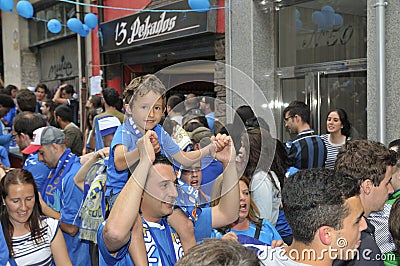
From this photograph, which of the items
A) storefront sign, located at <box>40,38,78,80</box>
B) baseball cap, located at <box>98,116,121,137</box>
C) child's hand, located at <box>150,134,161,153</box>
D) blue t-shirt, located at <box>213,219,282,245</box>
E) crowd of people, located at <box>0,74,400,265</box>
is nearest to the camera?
crowd of people, located at <box>0,74,400,265</box>

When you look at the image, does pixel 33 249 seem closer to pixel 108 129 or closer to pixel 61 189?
pixel 61 189

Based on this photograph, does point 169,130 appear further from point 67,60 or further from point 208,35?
point 67,60

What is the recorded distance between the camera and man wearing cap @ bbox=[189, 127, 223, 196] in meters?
2.50

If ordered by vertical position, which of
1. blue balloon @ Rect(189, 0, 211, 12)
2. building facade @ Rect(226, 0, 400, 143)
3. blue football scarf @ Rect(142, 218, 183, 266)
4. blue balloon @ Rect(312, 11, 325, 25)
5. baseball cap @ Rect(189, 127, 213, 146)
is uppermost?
blue balloon @ Rect(189, 0, 211, 12)

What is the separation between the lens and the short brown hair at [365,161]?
8.85 feet

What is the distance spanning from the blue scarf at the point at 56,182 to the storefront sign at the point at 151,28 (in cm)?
384

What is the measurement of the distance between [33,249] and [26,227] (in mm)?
151

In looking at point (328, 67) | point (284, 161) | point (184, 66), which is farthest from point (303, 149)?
point (184, 66)

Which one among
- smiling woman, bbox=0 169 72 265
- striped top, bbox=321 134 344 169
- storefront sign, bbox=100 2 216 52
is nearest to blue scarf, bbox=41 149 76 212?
smiling woman, bbox=0 169 72 265

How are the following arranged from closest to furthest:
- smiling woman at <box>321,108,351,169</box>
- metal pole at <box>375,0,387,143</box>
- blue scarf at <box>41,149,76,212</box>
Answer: blue scarf at <box>41,149,76,212</box> < metal pole at <box>375,0,387,143</box> < smiling woman at <box>321,108,351,169</box>

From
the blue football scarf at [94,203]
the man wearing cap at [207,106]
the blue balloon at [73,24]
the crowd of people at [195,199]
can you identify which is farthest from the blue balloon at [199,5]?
the man wearing cap at [207,106]

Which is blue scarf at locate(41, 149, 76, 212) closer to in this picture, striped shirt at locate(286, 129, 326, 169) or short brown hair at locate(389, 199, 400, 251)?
striped shirt at locate(286, 129, 326, 169)

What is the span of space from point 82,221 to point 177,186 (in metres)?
1.21

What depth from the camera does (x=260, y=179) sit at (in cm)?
281
